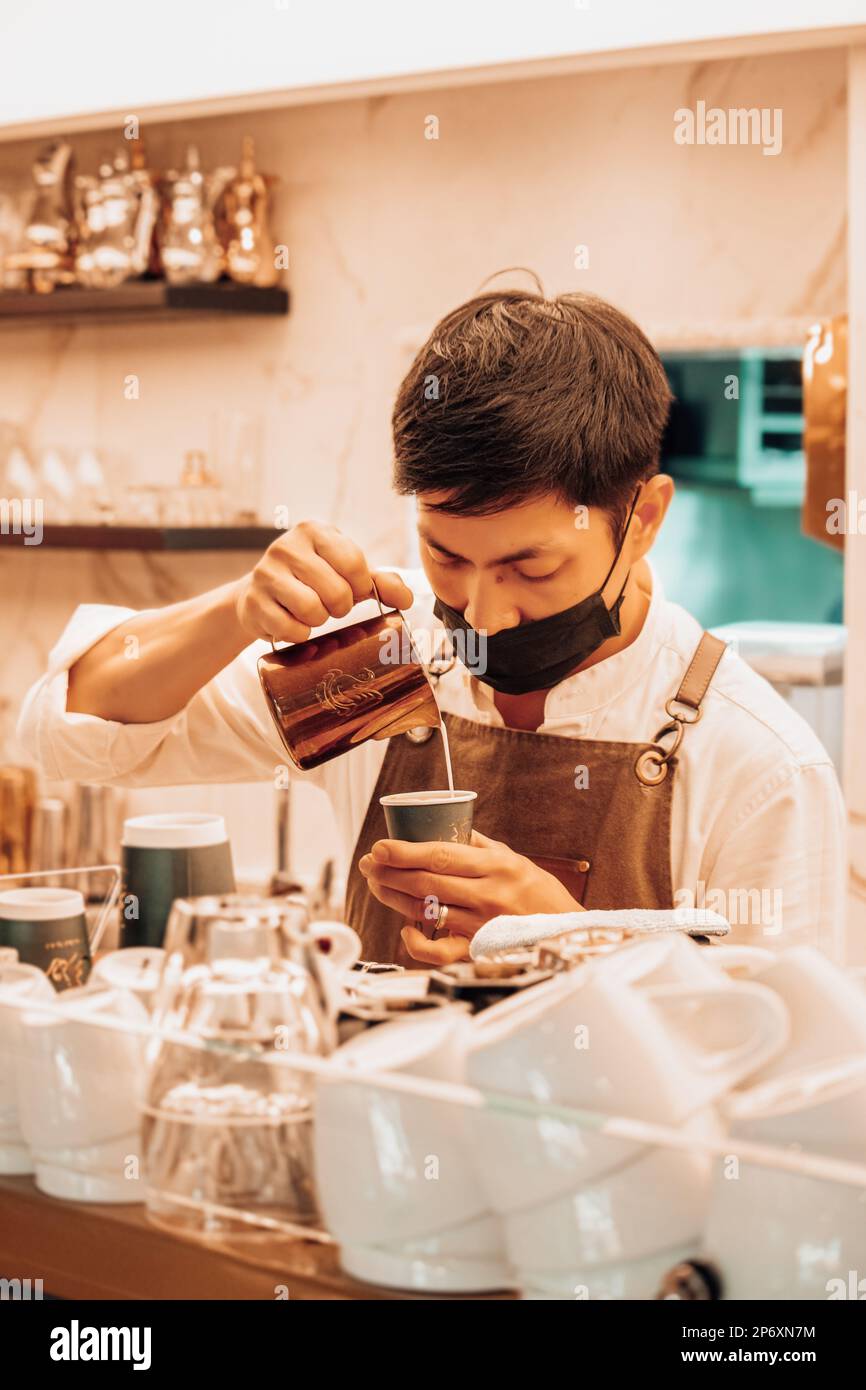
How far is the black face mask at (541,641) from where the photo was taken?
1719 mm

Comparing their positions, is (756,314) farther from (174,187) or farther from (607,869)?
(607,869)

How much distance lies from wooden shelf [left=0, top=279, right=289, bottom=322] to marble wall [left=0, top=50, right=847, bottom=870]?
0.13m

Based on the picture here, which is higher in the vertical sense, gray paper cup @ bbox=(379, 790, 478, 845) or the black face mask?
the black face mask

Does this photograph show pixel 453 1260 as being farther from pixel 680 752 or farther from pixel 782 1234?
pixel 680 752

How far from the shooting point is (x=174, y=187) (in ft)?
11.4

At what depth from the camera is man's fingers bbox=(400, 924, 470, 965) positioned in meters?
1.45

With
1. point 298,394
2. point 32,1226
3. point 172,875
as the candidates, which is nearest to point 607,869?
point 172,875

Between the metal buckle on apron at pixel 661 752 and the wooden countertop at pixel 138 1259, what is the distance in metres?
0.97

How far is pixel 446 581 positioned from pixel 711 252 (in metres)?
1.72

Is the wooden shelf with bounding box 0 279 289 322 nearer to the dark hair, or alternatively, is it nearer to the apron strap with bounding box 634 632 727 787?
the dark hair

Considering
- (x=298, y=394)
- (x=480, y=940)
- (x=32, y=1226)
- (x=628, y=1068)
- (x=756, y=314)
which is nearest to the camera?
(x=628, y=1068)

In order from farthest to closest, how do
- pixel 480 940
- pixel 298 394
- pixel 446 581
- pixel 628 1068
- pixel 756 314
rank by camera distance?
pixel 298 394, pixel 756 314, pixel 446 581, pixel 480 940, pixel 628 1068

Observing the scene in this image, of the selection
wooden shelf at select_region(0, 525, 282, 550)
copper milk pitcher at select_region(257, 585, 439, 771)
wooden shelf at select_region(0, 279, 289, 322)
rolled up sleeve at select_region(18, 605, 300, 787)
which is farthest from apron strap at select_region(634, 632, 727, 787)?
wooden shelf at select_region(0, 279, 289, 322)

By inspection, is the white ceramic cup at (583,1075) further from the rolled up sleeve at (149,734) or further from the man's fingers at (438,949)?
the rolled up sleeve at (149,734)
